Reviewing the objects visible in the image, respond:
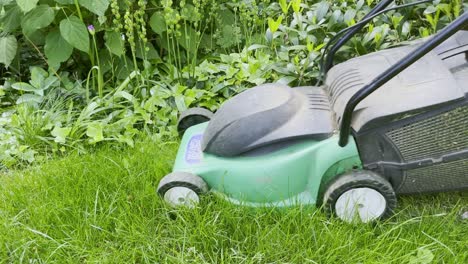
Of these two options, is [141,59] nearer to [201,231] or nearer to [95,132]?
[95,132]

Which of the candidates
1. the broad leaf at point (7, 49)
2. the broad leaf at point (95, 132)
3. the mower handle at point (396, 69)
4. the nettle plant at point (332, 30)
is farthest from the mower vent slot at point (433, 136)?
the broad leaf at point (7, 49)

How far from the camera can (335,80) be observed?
1.47 m

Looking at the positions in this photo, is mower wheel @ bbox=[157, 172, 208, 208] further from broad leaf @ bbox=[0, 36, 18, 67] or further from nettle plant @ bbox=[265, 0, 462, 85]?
broad leaf @ bbox=[0, 36, 18, 67]

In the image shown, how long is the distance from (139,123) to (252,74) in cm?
45

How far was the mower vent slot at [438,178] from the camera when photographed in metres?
1.32

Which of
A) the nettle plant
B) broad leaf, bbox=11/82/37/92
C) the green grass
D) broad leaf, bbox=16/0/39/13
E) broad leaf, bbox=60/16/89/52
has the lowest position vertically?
the green grass

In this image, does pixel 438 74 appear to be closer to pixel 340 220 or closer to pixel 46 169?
pixel 340 220

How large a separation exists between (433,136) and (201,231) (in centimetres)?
61

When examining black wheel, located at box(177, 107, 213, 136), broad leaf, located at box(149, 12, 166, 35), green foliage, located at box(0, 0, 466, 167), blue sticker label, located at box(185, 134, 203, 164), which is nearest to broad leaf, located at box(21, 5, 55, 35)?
green foliage, located at box(0, 0, 466, 167)

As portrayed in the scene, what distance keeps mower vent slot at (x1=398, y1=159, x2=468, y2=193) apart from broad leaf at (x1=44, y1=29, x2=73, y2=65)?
1323mm

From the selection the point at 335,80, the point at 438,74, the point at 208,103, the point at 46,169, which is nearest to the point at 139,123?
the point at 208,103

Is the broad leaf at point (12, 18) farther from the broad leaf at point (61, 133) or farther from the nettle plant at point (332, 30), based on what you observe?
the nettle plant at point (332, 30)

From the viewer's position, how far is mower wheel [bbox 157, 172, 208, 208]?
139 cm

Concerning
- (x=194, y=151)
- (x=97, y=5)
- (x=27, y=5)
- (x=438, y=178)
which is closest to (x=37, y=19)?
(x=27, y=5)
